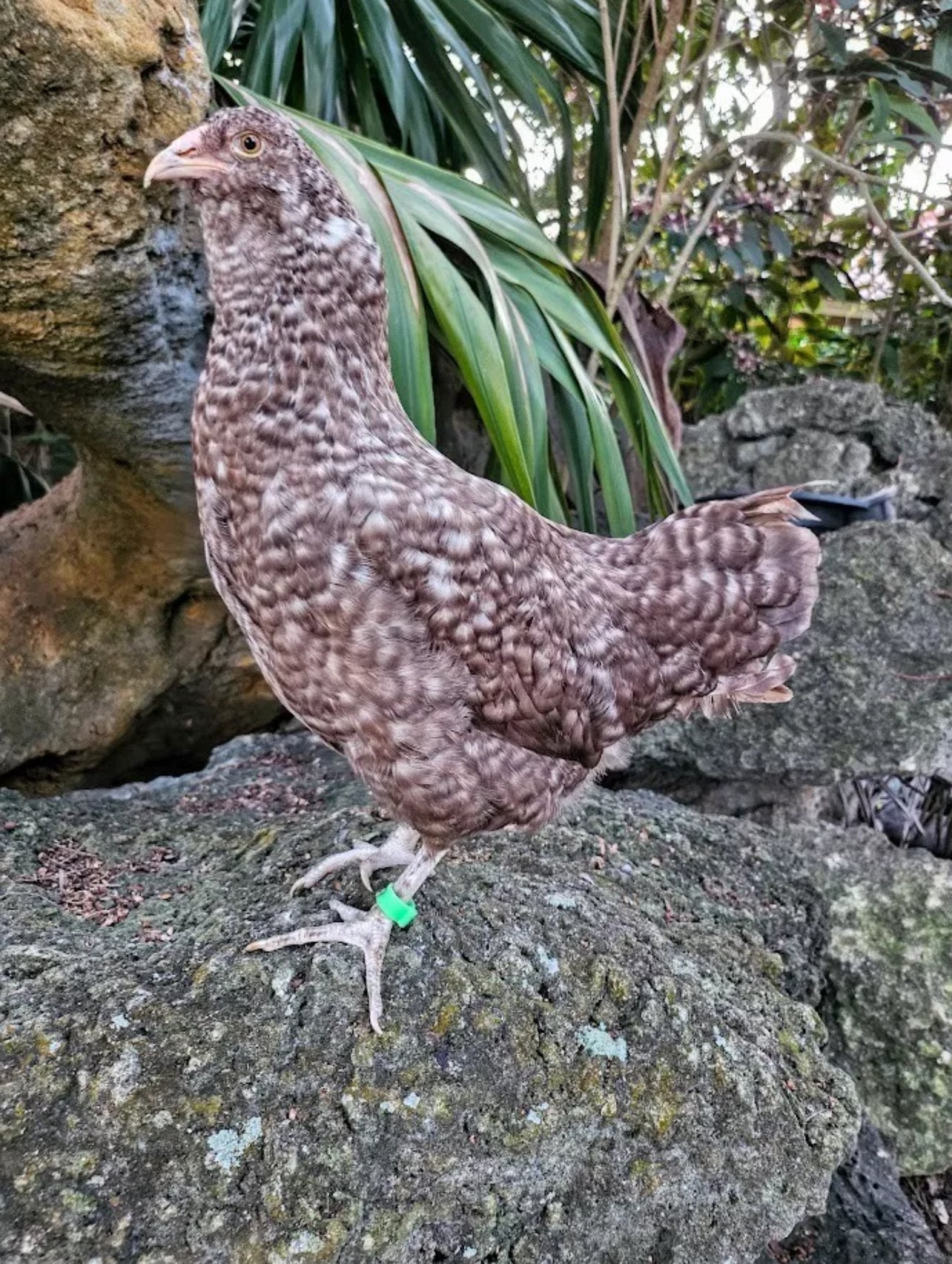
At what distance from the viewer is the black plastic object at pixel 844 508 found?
2.88 m

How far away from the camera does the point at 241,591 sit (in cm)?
144

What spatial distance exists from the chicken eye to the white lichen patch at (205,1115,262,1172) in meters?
1.27

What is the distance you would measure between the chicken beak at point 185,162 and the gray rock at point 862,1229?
186 cm

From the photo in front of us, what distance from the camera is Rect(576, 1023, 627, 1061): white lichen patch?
54.9 inches

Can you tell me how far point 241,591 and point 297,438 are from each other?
0.25 meters

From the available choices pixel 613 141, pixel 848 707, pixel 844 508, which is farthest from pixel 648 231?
pixel 848 707

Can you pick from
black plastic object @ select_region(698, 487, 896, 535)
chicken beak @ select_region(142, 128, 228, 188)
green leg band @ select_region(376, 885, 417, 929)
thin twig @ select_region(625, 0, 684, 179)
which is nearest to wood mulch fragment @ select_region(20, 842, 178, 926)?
green leg band @ select_region(376, 885, 417, 929)

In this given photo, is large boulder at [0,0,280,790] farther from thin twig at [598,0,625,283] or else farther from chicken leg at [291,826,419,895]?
thin twig at [598,0,625,283]

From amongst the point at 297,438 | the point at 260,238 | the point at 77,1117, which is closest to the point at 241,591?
the point at 297,438

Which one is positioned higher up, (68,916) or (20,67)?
(20,67)

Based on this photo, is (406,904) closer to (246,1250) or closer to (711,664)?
(246,1250)

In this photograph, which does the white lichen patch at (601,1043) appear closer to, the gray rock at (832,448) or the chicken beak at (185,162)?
the chicken beak at (185,162)

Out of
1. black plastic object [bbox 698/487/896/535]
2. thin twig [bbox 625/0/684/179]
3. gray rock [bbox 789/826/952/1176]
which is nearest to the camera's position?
gray rock [bbox 789/826/952/1176]

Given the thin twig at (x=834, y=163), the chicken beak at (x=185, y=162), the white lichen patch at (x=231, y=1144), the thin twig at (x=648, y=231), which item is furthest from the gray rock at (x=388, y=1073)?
the thin twig at (x=834, y=163)
